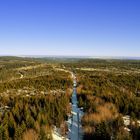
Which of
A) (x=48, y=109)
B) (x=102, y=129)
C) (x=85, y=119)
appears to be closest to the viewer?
(x=102, y=129)

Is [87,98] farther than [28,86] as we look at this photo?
No

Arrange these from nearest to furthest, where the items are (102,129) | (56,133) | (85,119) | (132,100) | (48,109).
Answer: (102,129)
(56,133)
(85,119)
(48,109)
(132,100)

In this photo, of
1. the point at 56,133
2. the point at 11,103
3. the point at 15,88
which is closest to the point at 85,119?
the point at 56,133

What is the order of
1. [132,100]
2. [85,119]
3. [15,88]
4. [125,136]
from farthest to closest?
[15,88], [132,100], [85,119], [125,136]

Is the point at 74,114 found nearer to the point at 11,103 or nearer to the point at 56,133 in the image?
the point at 56,133

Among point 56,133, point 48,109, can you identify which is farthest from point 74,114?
point 56,133

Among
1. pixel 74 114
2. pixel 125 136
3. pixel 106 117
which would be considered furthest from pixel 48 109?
pixel 125 136

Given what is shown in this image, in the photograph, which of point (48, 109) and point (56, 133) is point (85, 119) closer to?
point (56, 133)

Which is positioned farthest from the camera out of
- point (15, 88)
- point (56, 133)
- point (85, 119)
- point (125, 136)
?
point (15, 88)

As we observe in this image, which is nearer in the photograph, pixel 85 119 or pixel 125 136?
pixel 125 136
